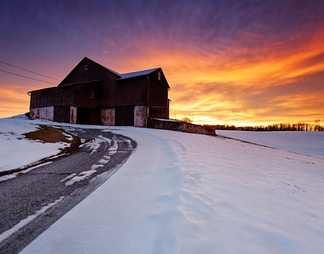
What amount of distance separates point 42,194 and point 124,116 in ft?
73.6

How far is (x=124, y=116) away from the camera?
85.0ft

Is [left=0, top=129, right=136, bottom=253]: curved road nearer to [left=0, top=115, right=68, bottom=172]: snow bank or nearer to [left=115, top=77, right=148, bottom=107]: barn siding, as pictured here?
[left=0, top=115, right=68, bottom=172]: snow bank

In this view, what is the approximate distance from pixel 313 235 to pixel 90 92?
27977 millimetres

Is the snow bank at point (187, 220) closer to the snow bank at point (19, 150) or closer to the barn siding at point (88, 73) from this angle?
the snow bank at point (19, 150)

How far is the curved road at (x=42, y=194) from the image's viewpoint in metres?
2.53

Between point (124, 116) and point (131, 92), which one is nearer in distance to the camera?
point (131, 92)

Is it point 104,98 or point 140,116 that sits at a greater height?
point 104,98

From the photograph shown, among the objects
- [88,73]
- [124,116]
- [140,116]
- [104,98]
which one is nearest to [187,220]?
[140,116]

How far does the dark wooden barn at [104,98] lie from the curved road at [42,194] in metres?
18.4

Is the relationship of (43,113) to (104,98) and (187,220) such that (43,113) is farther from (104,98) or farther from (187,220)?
(187,220)

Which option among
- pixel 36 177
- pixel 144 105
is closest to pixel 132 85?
pixel 144 105

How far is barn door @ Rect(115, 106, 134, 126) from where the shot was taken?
25391 millimetres

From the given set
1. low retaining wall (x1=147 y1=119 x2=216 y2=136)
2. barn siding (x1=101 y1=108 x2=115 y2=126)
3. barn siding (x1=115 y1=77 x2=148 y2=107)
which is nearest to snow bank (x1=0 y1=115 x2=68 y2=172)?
low retaining wall (x1=147 y1=119 x2=216 y2=136)

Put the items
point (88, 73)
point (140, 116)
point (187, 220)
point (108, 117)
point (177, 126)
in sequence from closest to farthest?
point (187, 220) → point (177, 126) → point (140, 116) → point (108, 117) → point (88, 73)
